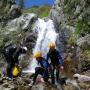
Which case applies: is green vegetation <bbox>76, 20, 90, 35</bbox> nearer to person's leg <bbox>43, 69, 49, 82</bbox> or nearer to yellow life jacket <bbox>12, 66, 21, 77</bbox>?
yellow life jacket <bbox>12, 66, 21, 77</bbox>

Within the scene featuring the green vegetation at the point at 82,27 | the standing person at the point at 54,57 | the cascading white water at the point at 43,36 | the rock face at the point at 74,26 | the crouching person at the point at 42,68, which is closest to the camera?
the crouching person at the point at 42,68

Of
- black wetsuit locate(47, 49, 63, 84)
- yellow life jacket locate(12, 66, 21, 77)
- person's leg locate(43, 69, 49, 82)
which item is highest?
black wetsuit locate(47, 49, 63, 84)

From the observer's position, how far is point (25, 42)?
51.7m

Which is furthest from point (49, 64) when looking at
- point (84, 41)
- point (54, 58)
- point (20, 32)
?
point (20, 32)

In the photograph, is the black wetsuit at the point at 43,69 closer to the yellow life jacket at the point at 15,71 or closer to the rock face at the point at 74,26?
the yellow life jacket at the point at 15,71

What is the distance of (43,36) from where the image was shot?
51.7 m

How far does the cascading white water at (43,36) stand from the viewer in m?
49.3

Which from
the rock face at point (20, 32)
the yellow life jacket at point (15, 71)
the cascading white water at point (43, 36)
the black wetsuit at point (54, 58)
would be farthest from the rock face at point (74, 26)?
the black wetsuit at point (54, 58)

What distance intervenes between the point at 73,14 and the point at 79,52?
8.25m

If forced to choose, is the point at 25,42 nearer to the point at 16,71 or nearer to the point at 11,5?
the point at 11,5

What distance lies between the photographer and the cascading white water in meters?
49.3

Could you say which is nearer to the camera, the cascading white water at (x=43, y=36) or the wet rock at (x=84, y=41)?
the wet rock at (x=84, y=41)

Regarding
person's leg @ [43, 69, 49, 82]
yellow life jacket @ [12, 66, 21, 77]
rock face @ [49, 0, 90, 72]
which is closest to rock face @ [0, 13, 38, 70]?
rock face @ [49, 0, 90, 72]

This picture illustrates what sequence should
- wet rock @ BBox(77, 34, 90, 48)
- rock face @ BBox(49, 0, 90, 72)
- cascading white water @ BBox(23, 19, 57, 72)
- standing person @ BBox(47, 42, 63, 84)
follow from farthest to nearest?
1. cascading white water @ BBox(23, 19, 57, 72)
2. rock face @ BBox(49, 0, 90, 72)
3. wet rock @ BBox(77, 34, 90, 48)
4. standing person @ BBox(47, 42, 63, 84)
